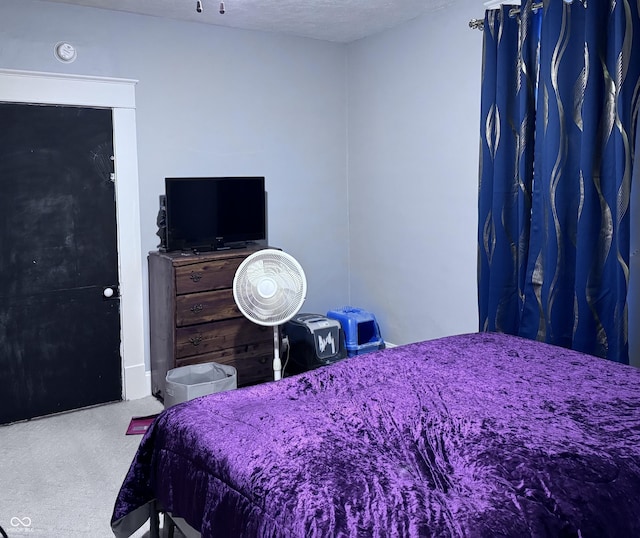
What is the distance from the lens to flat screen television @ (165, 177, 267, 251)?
3904 mm

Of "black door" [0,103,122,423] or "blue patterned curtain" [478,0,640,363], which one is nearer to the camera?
"blue patterned curtain" [478,0,640,363]

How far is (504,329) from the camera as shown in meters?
3.51

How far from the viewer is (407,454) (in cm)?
167

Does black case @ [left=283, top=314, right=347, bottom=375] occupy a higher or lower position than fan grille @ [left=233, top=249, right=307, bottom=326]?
lower

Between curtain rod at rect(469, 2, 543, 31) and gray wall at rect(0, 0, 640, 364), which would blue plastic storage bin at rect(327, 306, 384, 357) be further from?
curtain rod at rect(469, 2, 543, 31)

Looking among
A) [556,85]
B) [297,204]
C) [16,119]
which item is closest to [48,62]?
[16,119]

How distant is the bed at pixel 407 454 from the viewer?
4.60ft

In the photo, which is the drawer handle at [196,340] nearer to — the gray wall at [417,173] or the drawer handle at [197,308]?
the drawer handle at [197,308]

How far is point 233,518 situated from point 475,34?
3.22 metres

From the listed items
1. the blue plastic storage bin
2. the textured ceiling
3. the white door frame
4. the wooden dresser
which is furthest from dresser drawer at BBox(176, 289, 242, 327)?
the textured ceiling

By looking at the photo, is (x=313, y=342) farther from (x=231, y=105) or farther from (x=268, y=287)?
(x=231, y=105)

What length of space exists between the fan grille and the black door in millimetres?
1169

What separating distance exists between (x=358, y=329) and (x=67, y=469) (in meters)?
2.25

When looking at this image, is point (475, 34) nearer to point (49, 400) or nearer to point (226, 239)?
point (226, 239)
